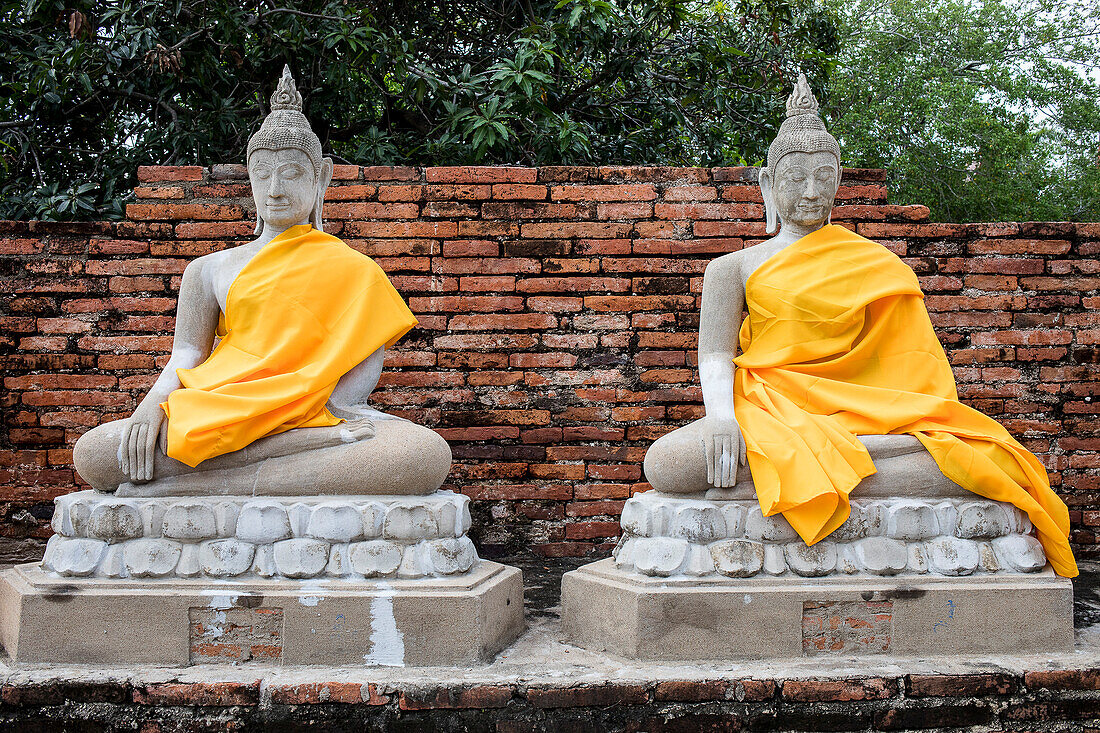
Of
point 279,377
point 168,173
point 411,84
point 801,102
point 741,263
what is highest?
point 411,84

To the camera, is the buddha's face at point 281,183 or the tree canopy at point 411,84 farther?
the tree canopy at point 411,84

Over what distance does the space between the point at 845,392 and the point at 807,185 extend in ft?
2.53

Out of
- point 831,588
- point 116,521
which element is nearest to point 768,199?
point 831,588

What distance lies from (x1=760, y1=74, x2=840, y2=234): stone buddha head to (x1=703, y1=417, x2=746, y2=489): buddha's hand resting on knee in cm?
90

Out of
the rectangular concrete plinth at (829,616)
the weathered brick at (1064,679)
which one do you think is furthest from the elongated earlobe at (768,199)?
the weathered brick at (1064,679)

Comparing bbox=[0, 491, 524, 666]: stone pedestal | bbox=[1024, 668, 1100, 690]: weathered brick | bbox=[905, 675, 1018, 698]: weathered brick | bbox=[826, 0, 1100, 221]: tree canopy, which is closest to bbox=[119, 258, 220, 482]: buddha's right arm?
bbox=[0, 491, 524, 666]: stone pedestal

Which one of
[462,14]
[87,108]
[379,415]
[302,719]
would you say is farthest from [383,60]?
[302,719]

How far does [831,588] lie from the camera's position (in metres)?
2.93

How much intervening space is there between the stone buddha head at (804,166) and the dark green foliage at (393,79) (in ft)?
7.16

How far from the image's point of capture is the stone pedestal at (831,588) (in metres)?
2.90

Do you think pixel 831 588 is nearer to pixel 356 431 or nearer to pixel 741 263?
pixel 741 263

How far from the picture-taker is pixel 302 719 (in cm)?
267

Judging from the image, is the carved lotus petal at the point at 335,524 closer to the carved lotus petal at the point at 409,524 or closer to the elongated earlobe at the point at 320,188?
the carved lotus petal at the point at 409,524

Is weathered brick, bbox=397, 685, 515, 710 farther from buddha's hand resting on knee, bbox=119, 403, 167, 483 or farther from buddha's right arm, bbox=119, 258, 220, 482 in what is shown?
buddha's right arm, bbox=119, 258, 220, 482
